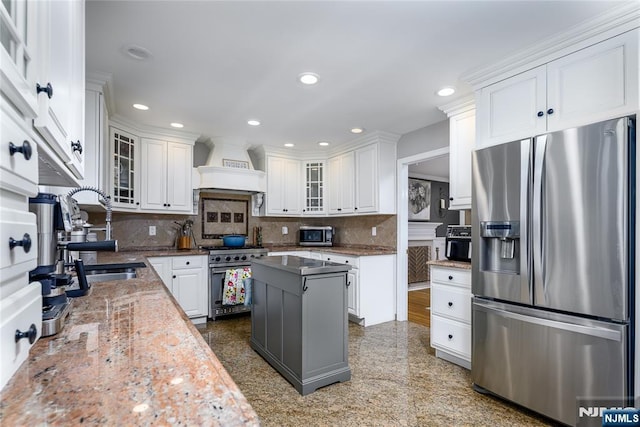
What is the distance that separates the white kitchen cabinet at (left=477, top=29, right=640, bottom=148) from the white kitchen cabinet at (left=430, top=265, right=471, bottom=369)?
1121mm

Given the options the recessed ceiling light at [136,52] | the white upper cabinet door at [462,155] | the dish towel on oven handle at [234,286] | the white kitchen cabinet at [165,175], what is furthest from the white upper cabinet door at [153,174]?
the white upper cabinet door at [462,155]

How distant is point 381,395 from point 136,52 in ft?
9.59

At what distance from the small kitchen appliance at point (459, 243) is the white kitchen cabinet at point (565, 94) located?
827 millimetres

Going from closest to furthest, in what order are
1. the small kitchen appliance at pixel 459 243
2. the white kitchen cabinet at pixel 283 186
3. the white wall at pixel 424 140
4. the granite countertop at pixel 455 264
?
the granite countertop at pixel 455 264 → the small kitchen appliance at pixel 459 243 → the white wall at pixel 424 140 → the white kitchen cabinet at pixel 283 186

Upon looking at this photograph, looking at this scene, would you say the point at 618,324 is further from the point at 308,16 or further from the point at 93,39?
the point at 93,39

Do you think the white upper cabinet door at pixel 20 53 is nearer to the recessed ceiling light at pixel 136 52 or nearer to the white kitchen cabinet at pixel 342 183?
the recessed ceiling light at pixel 136 52

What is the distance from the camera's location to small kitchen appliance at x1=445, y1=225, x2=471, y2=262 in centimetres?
280

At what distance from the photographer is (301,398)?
2.21m

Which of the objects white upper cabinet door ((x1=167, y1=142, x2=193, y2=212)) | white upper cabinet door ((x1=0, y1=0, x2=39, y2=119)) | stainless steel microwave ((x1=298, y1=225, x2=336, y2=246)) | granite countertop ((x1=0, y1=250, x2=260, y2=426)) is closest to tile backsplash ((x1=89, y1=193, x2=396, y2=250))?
stainless steel microwave ((x1=298, y1=225, x2=336, y2=246))

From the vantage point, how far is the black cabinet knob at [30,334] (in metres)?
0.64

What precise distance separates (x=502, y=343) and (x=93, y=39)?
3.29m

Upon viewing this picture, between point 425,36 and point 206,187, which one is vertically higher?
point 425,36

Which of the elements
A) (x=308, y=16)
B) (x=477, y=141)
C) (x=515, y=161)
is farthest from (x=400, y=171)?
(x=308, y=16)

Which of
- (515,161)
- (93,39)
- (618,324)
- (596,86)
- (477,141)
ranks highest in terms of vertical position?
(93,39)
